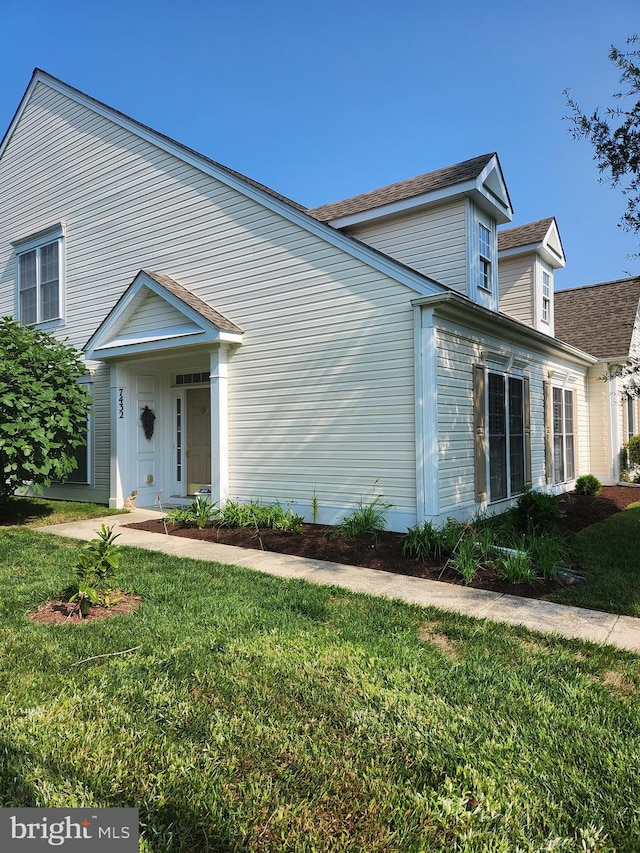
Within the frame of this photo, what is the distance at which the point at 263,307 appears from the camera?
915 centimetres

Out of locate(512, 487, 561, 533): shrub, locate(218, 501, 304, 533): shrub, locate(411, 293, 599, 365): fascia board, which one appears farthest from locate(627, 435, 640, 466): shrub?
locate(218, 501, 304, 533): shrub

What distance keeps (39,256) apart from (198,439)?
683cm

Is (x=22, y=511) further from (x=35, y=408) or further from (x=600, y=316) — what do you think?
(x=600, y=316)

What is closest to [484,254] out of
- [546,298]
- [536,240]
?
[536,240]

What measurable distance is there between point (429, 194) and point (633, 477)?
10.8m

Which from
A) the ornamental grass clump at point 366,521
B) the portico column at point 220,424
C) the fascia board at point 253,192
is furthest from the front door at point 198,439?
the ornamental grass clump at point 366,521

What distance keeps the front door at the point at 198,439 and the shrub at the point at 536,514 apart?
6.09 meters

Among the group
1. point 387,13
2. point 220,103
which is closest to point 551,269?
point 387,13

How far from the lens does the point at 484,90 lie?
A: 9.04m

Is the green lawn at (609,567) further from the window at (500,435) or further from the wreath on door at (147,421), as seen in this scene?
the wreath on door at (147,421)

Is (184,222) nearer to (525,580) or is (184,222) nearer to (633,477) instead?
(525,580)

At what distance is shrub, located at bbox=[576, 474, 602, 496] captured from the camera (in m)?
13.2

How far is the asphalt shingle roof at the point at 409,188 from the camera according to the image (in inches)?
380

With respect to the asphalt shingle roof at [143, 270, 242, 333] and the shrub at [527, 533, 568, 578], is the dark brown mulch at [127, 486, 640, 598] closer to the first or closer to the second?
the shrub at [527, 533, 568, 578]
